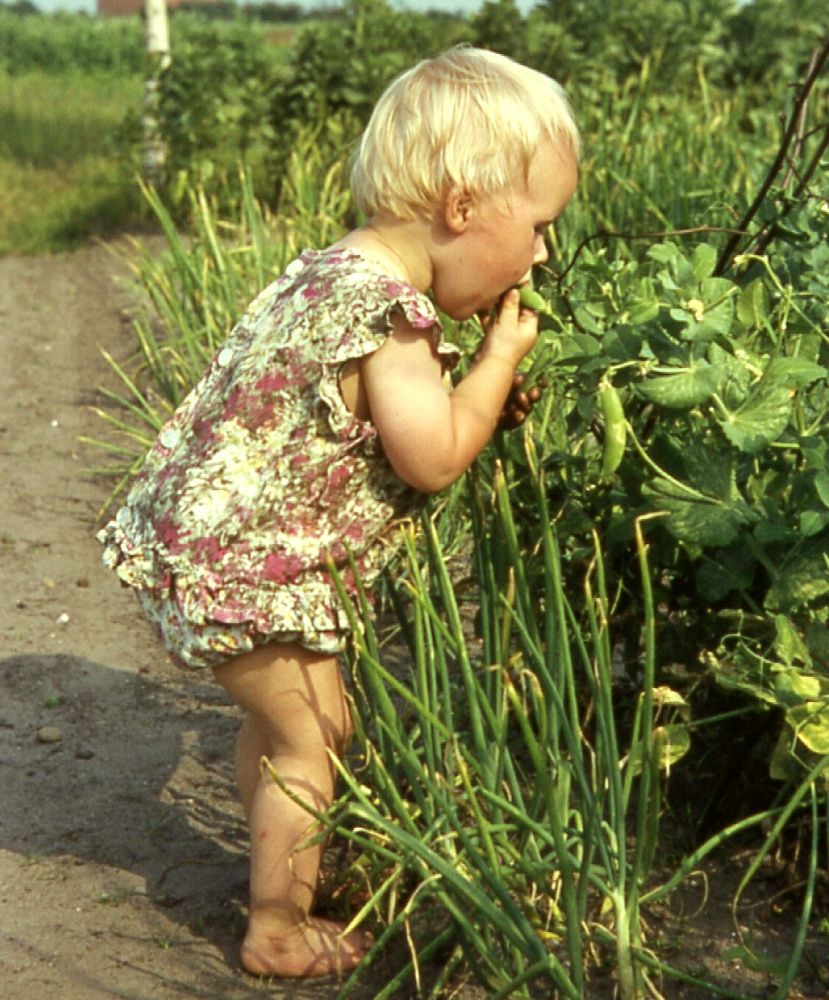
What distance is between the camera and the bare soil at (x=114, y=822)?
6.50 ft

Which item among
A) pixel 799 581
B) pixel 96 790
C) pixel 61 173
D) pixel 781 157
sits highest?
pixel 781 157

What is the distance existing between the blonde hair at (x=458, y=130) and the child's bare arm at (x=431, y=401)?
18 cm

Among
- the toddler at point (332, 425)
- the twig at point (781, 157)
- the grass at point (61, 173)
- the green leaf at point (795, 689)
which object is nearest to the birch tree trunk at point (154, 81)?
the grass at point (61, 173)

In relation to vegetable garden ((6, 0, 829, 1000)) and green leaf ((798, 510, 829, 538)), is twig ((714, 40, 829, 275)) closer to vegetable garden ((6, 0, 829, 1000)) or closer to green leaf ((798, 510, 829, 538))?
vegetable garden ((6, 0, 829, 1000))

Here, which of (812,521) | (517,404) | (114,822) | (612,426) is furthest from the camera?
(114,822)

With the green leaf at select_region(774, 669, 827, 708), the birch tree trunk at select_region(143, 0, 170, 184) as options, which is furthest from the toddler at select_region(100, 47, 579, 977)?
the birch tree trunk at select_region(143, 0, 170, 184)

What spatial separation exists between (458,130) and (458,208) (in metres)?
0.09

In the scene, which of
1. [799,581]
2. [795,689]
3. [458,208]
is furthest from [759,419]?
[458,208]

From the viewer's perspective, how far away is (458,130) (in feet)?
6.00

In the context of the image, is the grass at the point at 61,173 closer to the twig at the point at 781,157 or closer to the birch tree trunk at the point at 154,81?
the birch tree trunk at the point at 154,81

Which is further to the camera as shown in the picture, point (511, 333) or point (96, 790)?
point (96, 790)

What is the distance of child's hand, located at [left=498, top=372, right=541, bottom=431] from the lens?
6.34 feet

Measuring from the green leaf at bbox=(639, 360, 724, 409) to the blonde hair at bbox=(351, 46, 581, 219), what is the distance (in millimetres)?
335

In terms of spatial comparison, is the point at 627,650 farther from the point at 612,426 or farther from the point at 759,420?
the point at 612,426
